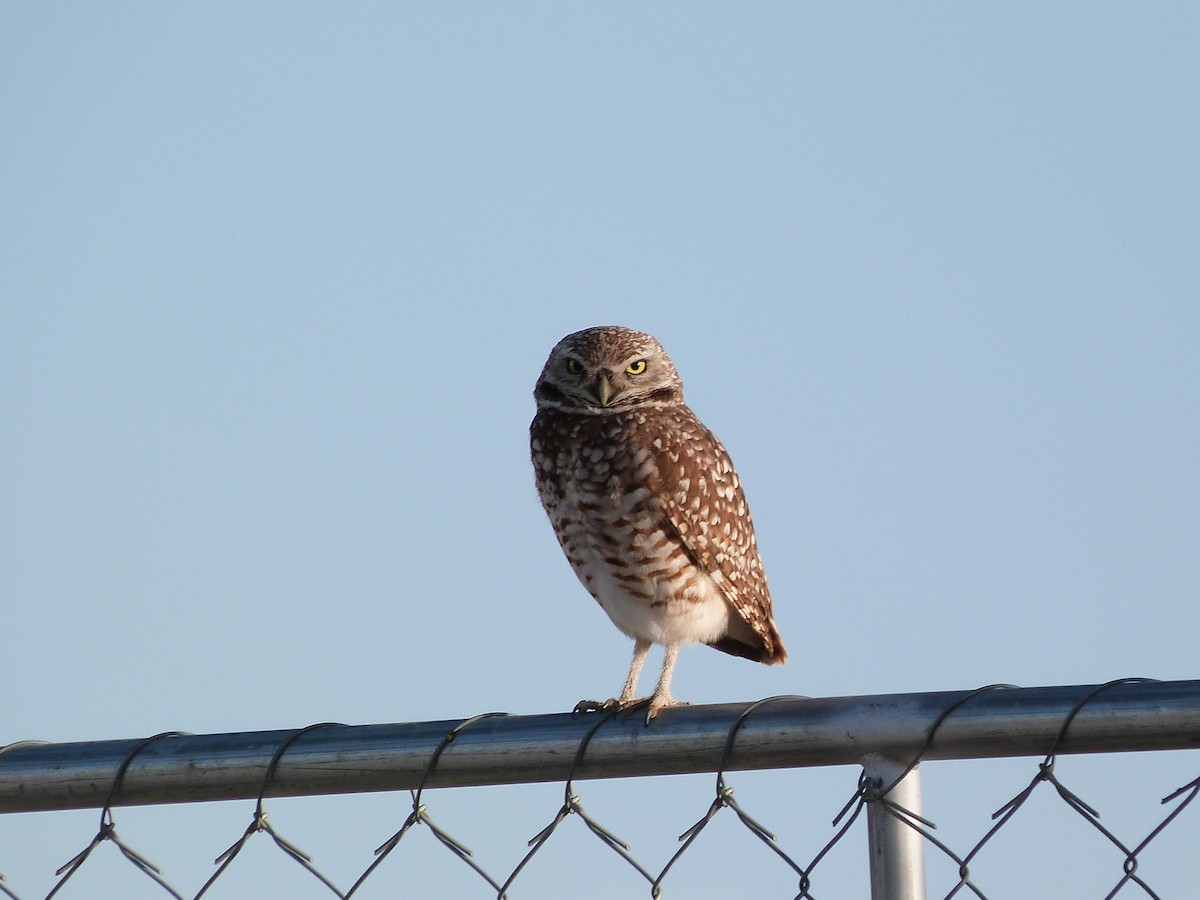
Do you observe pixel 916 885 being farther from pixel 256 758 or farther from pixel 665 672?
pixel 665 672

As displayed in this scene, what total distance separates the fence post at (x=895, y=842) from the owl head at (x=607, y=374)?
3.86 metres

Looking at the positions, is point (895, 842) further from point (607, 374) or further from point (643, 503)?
point (607, 374)

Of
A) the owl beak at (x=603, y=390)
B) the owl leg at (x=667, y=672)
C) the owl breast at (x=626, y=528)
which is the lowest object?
the owl leg at (x=667, y=672)

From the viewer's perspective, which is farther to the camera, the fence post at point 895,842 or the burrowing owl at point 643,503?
the burrowing owl at point 643,503

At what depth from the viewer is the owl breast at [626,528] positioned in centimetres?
563

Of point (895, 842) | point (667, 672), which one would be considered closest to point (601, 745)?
point (895, 842)

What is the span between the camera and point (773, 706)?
2266mm

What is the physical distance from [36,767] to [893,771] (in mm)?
1451

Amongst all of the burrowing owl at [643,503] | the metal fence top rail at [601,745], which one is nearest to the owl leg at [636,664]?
the burrowing owl at [643,503]

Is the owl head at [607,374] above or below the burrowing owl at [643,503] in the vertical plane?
above

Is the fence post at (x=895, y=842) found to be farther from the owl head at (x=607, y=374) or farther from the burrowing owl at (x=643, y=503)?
the owl head at (x=607, y=374)

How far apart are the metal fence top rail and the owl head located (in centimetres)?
359

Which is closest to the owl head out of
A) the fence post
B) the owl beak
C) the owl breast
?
the owl beak

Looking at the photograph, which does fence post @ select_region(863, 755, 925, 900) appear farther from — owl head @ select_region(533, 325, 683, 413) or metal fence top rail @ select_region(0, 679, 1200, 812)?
owl head @ select_region(533, 325, 683, 413)
